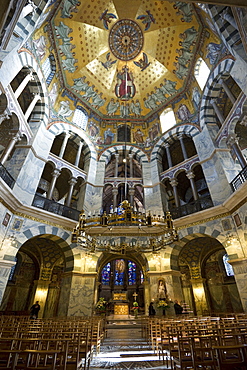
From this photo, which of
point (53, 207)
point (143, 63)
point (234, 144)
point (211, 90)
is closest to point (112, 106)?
point (143, 63)

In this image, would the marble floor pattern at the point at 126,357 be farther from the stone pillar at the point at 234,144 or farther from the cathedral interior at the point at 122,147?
the stone pillar at the point at 234,144

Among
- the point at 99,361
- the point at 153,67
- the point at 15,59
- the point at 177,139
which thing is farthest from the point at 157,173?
the point at 99,361

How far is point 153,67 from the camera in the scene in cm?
1791

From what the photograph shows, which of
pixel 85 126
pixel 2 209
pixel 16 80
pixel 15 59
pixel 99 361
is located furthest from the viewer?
pixel 85 126

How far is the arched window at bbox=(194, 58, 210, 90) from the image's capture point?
14094mm

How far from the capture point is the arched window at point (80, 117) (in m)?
17.1

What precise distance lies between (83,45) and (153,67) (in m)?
6.12

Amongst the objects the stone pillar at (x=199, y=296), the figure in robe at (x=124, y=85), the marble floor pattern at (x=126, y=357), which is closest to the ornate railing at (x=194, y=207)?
the stone pillar at (x=199, y=296)

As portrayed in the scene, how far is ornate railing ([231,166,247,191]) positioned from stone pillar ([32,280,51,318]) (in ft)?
44.4

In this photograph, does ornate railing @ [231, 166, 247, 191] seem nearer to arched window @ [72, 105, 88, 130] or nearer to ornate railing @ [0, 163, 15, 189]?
ornate railing @ [0, 163, 15, 189]

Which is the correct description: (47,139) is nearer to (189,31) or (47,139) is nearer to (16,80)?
(16,80)

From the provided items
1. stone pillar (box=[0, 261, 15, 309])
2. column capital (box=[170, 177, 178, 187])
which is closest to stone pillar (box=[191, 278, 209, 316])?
column capital (box=[170, 177, 178, 187])

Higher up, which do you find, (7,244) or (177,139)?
(177,139)

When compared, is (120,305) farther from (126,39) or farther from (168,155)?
(126,39)
